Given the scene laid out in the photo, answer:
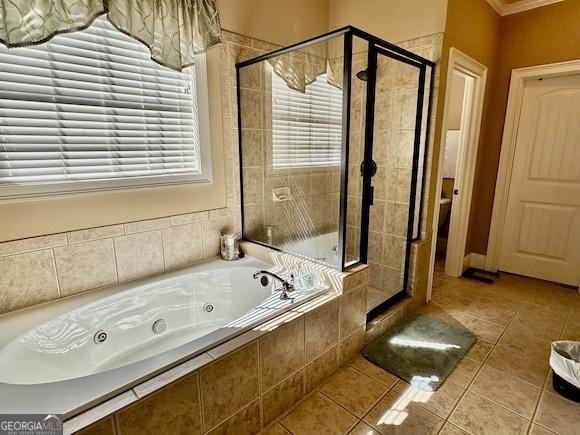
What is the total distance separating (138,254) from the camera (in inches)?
74.9

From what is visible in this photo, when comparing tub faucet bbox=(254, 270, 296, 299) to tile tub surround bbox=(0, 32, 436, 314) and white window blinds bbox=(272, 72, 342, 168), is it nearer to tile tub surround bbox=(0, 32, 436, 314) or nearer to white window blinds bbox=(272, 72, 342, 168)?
tile tub surround bbox=(0, 32, 436, 314)

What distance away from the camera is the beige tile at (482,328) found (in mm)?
2207

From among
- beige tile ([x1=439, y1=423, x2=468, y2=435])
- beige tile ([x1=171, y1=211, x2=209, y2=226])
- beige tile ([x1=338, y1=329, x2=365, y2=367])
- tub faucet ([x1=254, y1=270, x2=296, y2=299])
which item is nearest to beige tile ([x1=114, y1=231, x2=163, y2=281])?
beige tile ([x1=171, y1=211, x2=209, y2=226])

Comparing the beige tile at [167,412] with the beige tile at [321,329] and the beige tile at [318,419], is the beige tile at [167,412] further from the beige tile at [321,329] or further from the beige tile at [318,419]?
the beige tile at [321,329]

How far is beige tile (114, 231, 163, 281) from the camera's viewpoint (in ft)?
6.02

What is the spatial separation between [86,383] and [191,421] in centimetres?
41

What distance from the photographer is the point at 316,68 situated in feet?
6.96

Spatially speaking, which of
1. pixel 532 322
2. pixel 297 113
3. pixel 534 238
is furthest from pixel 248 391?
pixel 534 238

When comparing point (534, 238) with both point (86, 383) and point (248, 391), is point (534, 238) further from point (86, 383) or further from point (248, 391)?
point (86, 383)

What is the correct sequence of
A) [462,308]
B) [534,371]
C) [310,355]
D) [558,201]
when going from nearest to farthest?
1. [310,355]
2. [534,371]
3. [462,308]
4. [558,201]

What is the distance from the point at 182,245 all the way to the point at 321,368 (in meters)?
1.19

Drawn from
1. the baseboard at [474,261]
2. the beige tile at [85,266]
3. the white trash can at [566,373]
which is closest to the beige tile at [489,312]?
the white trash can at [566,373]

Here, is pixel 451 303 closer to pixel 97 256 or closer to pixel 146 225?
pixel 146 225

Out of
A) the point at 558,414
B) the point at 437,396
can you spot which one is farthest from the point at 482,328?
the point at 437,396
